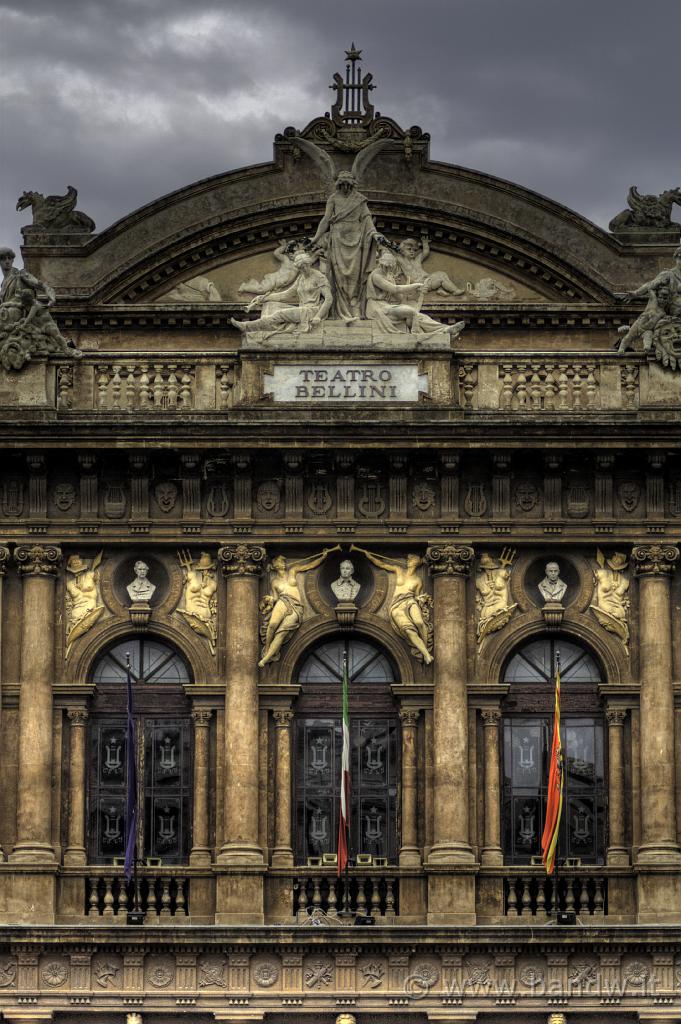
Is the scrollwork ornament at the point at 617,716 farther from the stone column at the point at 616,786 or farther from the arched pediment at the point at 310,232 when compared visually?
the arched pediment at the point at 310,232

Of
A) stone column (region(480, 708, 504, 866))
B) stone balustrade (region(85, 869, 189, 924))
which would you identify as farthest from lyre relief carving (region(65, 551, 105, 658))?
stone column (region(480, 708, 504, 866))

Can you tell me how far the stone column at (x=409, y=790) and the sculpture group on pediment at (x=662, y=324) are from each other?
705 cm

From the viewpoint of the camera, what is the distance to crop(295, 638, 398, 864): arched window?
2239 inches

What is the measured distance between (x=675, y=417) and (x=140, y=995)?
1278 cm

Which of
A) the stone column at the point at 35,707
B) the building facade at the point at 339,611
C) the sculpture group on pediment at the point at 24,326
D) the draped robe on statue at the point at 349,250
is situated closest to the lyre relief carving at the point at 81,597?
the building facade at the point at 339,611

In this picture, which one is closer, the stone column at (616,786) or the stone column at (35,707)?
the stone column at (35,707)

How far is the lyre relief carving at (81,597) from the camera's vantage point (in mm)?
57250

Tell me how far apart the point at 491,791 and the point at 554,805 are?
1.59 m

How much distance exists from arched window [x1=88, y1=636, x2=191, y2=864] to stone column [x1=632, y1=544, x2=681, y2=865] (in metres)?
7.45

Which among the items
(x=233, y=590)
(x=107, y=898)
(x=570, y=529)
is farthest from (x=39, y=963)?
(x=570, y=529)

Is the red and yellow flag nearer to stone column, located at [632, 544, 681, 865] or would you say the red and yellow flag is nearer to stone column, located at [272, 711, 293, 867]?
stone column, located at [632, 544, 681, 865]

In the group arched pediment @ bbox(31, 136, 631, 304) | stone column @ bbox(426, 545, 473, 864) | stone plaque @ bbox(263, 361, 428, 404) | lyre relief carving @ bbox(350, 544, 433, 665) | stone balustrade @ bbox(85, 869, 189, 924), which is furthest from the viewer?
arched pediment @ bbox(31, 136, 631, 304)

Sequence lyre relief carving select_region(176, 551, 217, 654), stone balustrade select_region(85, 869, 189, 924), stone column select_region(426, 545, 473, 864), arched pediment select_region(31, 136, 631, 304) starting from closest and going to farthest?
stone balustrade select_region(85, 869, 189, 924) < stone column select_region(426, 545, 473, 864) < lyre relief carving select_region(176, 551, 217, 654) < arched pediment select_region(31, 136, 631, 304)

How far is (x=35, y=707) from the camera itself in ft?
186
